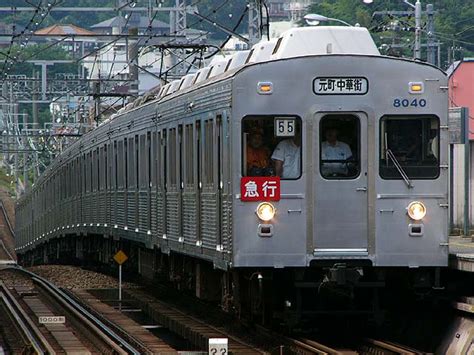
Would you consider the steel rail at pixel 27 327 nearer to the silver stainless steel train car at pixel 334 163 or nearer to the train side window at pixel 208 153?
the silver stainless steel train car at pixel 334 163

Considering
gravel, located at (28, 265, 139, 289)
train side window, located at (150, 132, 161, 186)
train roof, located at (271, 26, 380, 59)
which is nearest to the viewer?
train roof, located at (271, 26, 380, 59)

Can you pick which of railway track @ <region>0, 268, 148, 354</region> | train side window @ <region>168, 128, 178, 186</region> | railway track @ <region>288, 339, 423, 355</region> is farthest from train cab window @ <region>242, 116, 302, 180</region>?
train side window @ <region>168, 128, 178, 186</region>

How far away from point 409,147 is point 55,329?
6254 mm

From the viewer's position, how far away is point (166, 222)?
20547 mm

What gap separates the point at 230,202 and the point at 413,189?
6.06ft

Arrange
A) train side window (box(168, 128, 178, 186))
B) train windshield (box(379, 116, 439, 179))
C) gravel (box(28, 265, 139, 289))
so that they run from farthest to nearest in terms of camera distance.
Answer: gravel (box(28, 265, 139, 289)) → train side window (box(168, 128, 178, 186)) → train windshield (box(379, 116, 439, 179))

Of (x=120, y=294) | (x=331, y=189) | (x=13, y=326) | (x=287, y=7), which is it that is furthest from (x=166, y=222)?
(x=287, y=7)

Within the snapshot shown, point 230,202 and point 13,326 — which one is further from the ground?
point 230,202

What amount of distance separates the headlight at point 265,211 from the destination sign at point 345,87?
4.09 feet

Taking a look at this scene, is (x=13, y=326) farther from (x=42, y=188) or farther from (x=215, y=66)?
(x=42, y=188)

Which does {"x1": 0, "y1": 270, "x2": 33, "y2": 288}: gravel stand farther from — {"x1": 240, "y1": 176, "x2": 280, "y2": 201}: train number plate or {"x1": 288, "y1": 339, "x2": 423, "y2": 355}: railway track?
{"x1": 240, "y1": 176, "x2": 280, "y2": 201}: train number plate

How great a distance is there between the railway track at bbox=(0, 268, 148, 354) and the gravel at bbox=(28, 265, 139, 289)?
10.4ft

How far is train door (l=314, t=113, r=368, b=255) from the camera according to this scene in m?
15.0

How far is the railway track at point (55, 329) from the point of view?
16875mm
